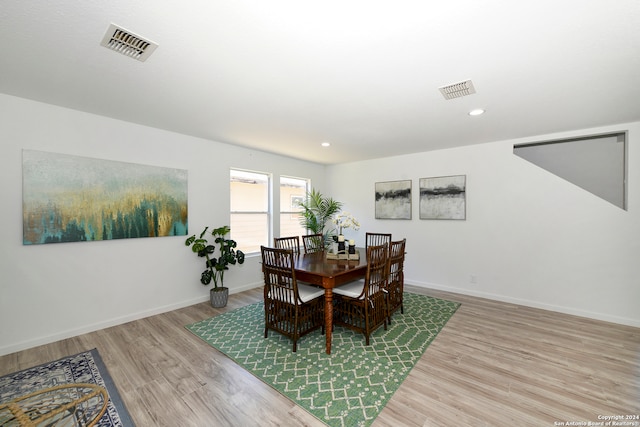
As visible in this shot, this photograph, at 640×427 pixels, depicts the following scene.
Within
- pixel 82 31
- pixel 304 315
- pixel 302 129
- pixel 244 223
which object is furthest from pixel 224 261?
pixel 82 31

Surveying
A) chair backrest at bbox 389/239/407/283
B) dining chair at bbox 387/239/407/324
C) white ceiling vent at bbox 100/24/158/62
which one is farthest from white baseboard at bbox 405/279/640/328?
white ceiling vent at bbox 100/24/158/62

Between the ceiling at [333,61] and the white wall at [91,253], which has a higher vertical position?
the ceiling at [333,61]

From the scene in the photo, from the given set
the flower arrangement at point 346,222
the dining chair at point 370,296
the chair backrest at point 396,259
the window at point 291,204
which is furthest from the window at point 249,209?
the chair backrest at point 396,259

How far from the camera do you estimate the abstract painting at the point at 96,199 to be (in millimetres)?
2705

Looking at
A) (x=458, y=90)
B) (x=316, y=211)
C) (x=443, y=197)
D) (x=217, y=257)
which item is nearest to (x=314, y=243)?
(x=316, y=211)

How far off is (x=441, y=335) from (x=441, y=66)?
109 inches

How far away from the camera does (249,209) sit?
4859mm

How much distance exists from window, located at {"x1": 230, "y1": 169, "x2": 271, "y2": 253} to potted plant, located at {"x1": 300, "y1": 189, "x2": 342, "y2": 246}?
2.75 ft

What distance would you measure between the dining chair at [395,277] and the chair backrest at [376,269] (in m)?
0.14

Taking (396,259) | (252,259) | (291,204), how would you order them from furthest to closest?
(291,204), (252,259), (396,259)

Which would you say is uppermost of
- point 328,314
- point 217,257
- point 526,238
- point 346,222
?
point 346,222

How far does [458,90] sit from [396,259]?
1.97 metres

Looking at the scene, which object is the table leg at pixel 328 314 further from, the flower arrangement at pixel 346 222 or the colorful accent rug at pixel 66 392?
the colorful accent rug at pixel 66 392

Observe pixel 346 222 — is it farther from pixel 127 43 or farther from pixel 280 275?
pixel 127 43
